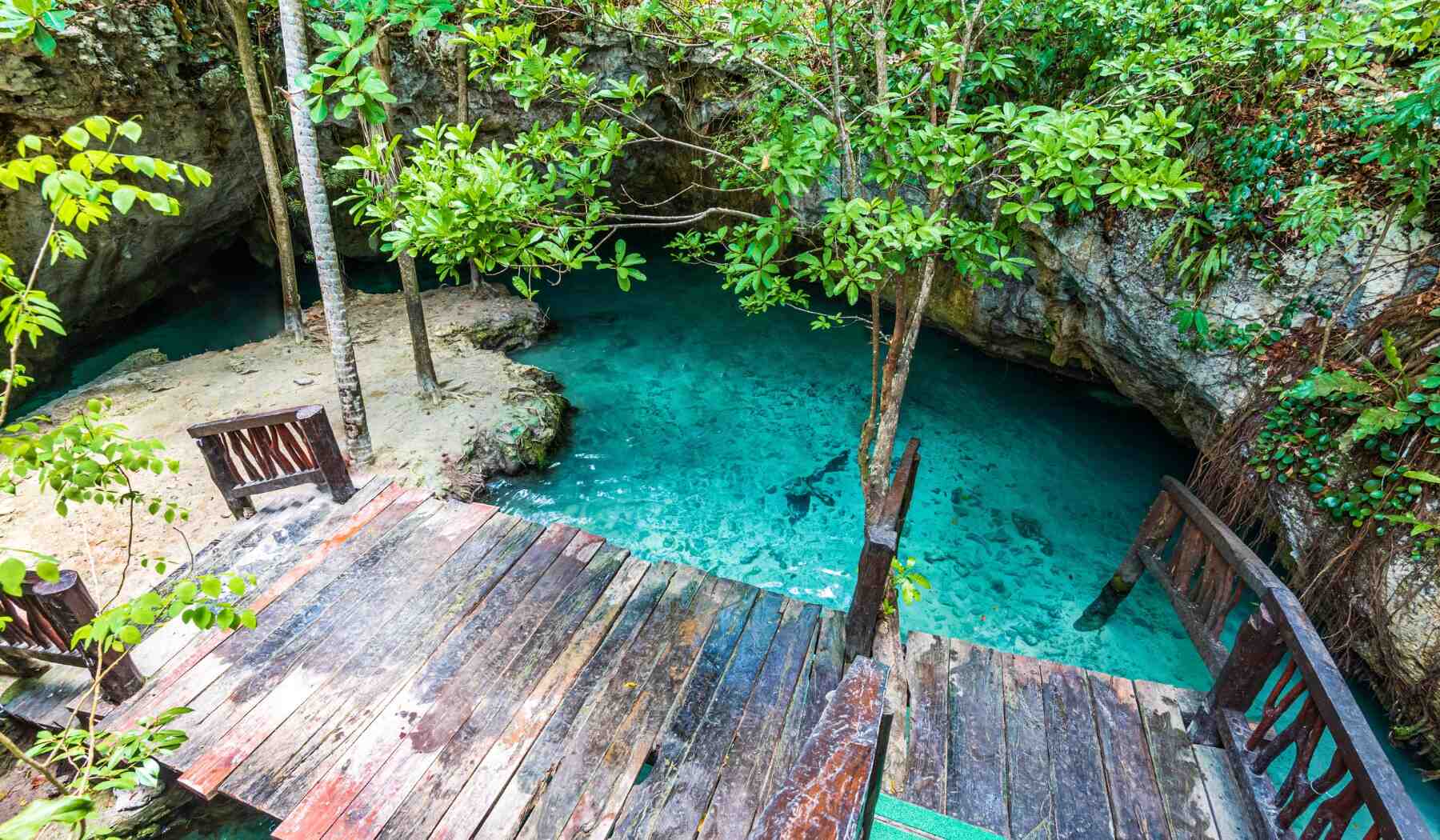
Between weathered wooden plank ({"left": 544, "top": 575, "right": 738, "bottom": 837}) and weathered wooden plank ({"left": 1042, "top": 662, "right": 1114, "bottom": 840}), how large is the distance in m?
2.03

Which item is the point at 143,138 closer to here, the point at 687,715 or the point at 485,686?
the point at 485,686

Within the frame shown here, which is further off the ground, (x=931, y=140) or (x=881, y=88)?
(x=881, y=88)

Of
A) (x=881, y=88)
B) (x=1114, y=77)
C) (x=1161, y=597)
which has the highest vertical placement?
(x=1114, y=77)

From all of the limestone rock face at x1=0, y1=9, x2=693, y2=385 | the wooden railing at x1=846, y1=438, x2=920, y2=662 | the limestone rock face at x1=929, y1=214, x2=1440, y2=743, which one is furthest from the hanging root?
the limestone rock face at x1=0, y1=9, x2=693, y2=385

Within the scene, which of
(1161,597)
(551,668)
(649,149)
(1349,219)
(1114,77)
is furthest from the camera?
(649,149)

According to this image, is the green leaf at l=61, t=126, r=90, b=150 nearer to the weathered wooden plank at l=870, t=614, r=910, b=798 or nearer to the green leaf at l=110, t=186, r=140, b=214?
the green leaf at l=110, t=186, r=140, b=214

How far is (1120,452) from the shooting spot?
26.5ft

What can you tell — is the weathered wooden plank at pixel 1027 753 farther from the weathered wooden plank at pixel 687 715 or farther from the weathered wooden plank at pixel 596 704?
the weathered wooden plank at pixel 596 704

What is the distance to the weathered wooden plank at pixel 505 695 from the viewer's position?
3227 millimetres

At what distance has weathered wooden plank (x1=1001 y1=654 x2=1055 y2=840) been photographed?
3107mm

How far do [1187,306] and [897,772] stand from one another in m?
5.13

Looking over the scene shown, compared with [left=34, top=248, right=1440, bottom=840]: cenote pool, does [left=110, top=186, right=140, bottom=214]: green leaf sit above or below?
above

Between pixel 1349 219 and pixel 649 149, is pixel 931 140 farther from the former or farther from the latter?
pixel 649 149

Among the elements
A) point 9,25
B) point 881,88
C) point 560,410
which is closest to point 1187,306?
point 881,88
